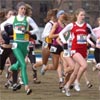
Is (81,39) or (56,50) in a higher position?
(81,39)

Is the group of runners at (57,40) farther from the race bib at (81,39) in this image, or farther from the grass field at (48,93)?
the grass field at (48,93)

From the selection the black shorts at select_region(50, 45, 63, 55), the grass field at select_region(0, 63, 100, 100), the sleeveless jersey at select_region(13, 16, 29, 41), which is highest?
the sleeveless jersey at select_region(13, 16, 29, 41)

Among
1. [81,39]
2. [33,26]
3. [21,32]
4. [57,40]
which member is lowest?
[57,40]

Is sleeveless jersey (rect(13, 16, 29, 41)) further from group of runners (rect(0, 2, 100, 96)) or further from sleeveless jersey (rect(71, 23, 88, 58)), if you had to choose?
sleeveless jersey (rect(71, 23, 88, 58))

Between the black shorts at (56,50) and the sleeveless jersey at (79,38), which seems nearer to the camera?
the sleeveless jersey at (79,38)

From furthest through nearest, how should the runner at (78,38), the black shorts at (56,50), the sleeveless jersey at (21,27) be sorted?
the black shorts at (56,50)
the runner at (78,38)
the sleeveless jersey at (21,27)

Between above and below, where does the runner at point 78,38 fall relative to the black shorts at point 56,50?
above

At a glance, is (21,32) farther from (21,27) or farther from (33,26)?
(33,26)

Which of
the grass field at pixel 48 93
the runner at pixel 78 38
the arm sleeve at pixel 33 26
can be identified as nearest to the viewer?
the grass field at pixel 48 93

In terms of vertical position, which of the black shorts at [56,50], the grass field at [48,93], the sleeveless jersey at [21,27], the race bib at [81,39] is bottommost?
the grass field at [48,93]

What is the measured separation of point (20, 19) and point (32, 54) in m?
2.95

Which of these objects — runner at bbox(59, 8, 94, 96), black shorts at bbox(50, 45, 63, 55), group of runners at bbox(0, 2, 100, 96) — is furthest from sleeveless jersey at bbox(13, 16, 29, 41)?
black shorts at bbox(50, 45, 63, 55)

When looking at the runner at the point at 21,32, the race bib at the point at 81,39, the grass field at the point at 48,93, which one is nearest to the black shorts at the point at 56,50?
the grass field at the point at 48,93

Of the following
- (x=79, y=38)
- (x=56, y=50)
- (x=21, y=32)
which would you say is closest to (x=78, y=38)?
(x=79, y=38)
